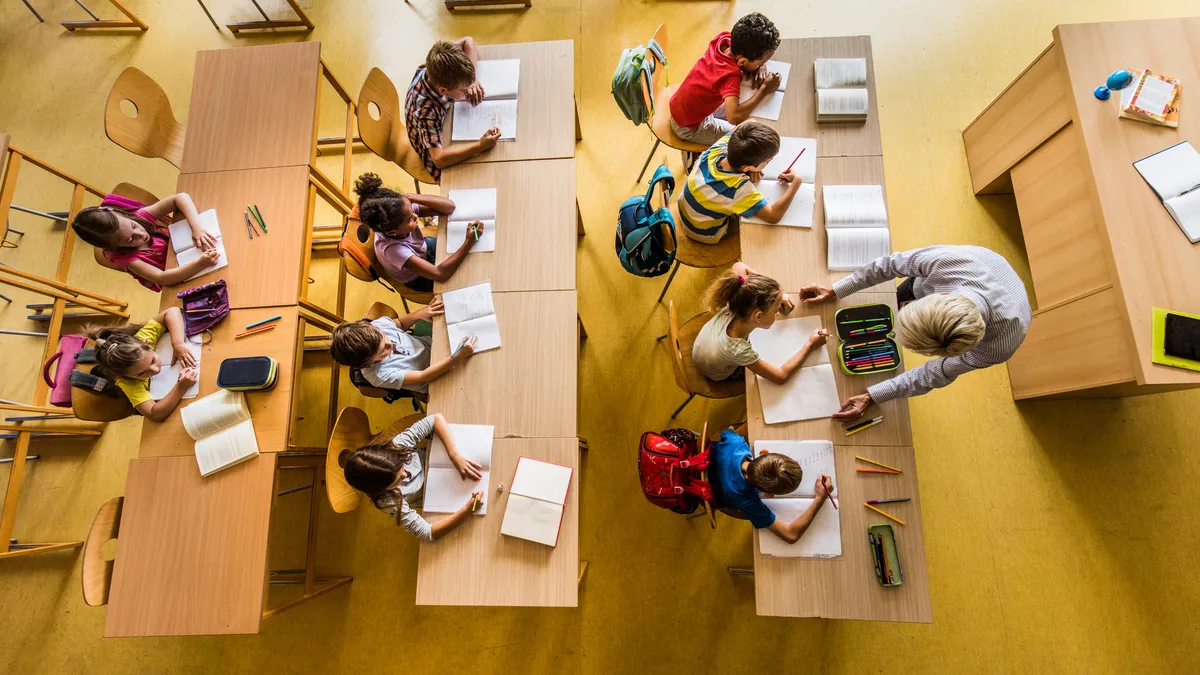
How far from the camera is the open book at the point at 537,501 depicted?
6.53 feet

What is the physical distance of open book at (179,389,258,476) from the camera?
2.17 metres

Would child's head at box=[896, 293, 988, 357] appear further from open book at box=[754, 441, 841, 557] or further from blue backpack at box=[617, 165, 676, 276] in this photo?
blue backpack at box=[617, 165, 676, 276]

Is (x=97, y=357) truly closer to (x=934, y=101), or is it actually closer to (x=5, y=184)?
(x=5, y=184)

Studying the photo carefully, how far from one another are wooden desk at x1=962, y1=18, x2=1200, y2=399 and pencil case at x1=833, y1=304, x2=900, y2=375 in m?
0.96

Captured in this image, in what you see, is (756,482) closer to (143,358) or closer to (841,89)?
(841,89)

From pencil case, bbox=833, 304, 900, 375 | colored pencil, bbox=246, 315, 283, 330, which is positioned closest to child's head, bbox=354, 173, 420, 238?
colored pencil, bbox=246, 315, 283, 330

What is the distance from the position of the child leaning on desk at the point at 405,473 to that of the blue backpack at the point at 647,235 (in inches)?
45.9

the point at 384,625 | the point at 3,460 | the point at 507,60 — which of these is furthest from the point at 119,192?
the point at 384,625

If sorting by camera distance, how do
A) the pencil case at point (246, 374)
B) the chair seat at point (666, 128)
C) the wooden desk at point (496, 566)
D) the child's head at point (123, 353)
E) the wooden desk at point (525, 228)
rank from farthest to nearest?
the chair seat at point (666, 128), the wooden desk at point (525, 228), the pencil case at point (246, 374), the child's head at point (123, 353), the wooden desk at point (496, 566)

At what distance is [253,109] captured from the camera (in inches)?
102

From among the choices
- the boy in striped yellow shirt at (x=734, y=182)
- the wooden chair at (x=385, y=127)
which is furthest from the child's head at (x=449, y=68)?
the boy in striped yellow shirt at (x=734, y=182)

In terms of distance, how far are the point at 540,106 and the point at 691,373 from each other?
142cm

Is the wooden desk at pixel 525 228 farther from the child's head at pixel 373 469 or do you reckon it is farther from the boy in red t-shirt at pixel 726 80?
the child's head at pixel 373 469

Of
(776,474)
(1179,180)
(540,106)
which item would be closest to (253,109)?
(540,106)
